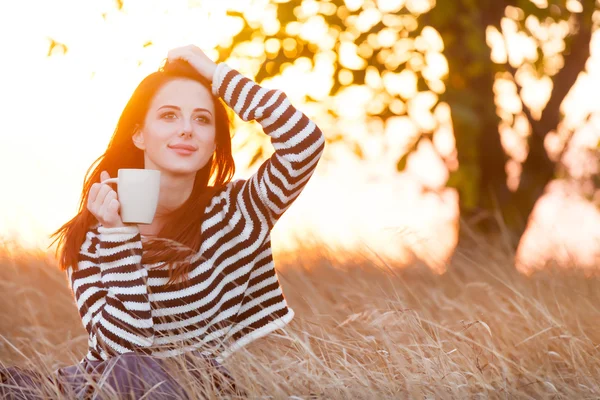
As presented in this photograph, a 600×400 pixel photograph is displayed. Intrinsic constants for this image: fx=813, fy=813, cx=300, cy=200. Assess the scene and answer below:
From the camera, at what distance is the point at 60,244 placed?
320 centimetres

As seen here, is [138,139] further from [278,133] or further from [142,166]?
[278,133]

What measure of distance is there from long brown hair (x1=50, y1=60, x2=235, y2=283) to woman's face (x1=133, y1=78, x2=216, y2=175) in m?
0.05

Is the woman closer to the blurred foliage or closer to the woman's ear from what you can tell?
the woman's ear

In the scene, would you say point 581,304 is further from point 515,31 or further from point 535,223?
point 515,31

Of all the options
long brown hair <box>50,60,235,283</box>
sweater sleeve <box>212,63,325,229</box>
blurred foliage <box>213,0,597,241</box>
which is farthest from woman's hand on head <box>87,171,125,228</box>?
blurred foliage <box>213,0,597,241</box>

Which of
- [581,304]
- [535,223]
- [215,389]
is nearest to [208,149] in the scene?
[215,389]

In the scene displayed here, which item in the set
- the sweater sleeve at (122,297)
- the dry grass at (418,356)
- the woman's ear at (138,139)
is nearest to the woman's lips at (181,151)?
the woman's ear at (138,139)

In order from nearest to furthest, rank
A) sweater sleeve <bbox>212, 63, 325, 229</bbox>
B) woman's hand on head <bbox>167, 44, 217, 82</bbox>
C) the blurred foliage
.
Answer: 1. sweater sleeve <bbox>212, 63, 325, 229</bbox>
2. woman's hand on head <bbox>167, 44, 217, 82</bbox>
3. the blurred foliage

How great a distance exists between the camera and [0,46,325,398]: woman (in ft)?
9.26

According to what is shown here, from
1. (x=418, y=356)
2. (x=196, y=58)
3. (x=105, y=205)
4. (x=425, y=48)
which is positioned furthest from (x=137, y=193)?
(x=425, y=48)

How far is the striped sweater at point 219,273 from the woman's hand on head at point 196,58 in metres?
0.07

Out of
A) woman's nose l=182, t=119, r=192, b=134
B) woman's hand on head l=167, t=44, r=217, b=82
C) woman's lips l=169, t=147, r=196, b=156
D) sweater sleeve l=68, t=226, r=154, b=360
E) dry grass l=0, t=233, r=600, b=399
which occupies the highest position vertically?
woman's hand on head l=167, t=44, r=217, b=82

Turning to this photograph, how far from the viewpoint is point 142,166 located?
3.30 m

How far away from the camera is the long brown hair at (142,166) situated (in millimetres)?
2941
